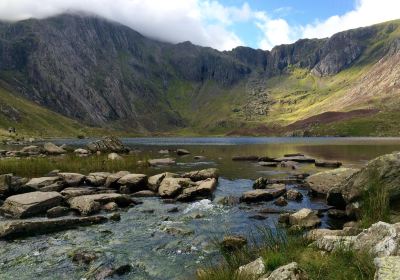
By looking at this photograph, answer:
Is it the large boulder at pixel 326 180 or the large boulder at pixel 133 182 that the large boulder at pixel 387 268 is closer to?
the large boulder at pixel 326 180

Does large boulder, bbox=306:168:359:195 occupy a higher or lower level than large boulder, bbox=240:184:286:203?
higher

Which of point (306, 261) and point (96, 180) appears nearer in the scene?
point (306, 261)

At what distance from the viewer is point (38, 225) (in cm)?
2467

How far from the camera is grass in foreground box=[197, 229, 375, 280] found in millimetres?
11940

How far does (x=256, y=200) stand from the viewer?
34.6 meters

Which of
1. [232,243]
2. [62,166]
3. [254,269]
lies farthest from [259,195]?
[62,166]

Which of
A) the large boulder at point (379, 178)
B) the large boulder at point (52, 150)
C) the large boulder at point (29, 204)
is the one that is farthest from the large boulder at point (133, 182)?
the large boulder at point (52, 150)

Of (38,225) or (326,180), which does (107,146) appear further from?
(38,225)

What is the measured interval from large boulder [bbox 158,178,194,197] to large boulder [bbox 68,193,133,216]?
13.6 feet

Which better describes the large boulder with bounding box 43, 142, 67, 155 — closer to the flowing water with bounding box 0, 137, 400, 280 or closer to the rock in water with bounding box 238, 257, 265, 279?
the flowing water with bounding box 0, 137, 400, 280

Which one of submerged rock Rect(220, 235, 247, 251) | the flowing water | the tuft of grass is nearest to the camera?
the flowing water

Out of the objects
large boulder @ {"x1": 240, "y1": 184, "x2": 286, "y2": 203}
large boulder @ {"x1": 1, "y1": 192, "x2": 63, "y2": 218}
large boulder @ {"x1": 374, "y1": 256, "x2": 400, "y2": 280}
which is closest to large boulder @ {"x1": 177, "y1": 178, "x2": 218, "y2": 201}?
large boulder @ {"x1": 240, "y1": 184, "x2": 286, "y2": 203}

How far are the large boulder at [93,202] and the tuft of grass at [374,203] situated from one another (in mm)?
18890

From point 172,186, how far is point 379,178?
744 inches
